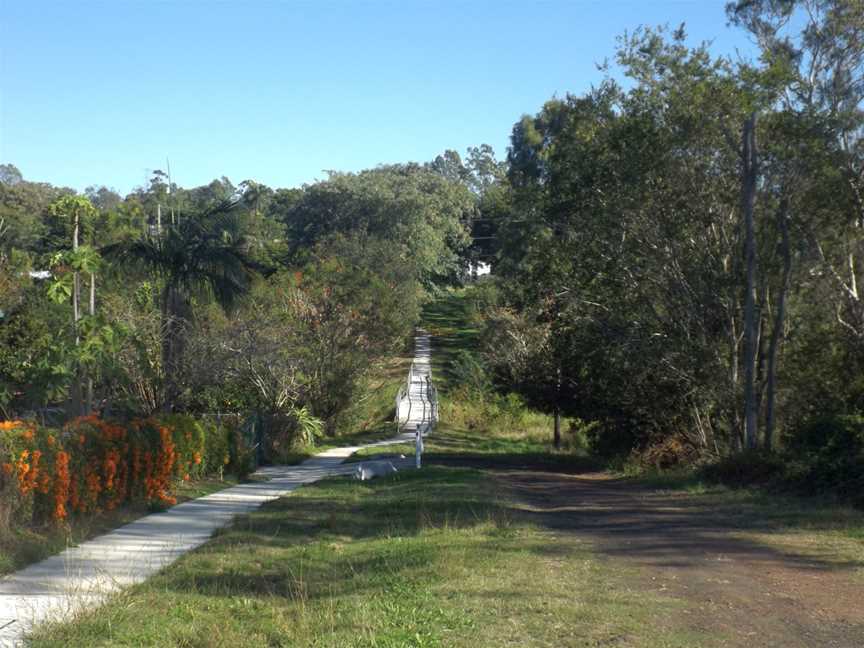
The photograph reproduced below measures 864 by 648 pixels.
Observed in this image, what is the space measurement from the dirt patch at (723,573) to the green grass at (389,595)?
386 millimetres

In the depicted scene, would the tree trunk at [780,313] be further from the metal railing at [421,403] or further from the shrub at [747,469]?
the metal railing at [421,403]

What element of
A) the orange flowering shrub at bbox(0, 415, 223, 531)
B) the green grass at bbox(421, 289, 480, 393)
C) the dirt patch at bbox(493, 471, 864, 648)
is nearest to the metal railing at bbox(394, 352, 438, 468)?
the green grass at bbox(421, 289, 480, 393)

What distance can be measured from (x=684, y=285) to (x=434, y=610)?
16277mm

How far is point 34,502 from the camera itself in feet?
40.8

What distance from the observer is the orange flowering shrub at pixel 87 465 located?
11961 millimetres

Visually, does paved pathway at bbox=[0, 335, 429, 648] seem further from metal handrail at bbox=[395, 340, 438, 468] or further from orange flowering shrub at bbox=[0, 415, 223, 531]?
metal handrail at bbox=[395, 340, 438, 468]

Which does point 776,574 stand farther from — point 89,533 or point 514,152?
point 514,152

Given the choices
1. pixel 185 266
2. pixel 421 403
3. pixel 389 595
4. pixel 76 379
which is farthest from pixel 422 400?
pixel 389 595

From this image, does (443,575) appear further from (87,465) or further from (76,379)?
(76,379)

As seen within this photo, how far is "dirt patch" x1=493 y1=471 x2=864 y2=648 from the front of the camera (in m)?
7.67

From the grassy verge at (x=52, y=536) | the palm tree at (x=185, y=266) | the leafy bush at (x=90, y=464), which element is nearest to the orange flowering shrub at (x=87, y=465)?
the leafy bush at (x=90, y=464)

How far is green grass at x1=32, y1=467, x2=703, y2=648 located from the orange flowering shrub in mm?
2029

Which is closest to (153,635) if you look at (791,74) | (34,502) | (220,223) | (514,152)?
(34,502)

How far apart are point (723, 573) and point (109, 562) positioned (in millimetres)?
6619
